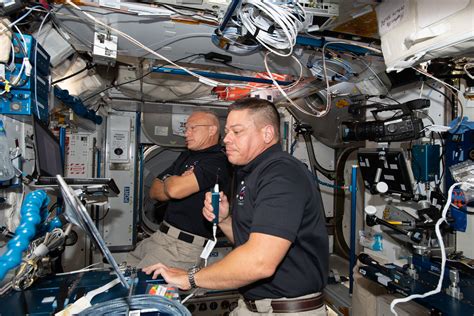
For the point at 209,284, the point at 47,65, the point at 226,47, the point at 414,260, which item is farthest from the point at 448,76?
the point at 47,65

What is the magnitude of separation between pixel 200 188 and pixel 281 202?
4.09 ft

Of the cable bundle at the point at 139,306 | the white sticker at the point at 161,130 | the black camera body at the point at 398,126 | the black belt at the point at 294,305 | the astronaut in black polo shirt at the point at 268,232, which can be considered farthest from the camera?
the white sticker at the point at 161,130

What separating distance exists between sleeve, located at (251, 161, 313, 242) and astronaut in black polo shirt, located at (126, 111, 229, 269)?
3.61ft

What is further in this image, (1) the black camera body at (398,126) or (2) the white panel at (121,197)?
(2) the white panel at (121,197)

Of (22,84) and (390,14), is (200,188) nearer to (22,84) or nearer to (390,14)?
(22,84)

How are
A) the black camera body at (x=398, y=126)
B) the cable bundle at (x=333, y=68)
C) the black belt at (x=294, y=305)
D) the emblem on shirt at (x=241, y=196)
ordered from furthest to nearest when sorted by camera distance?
the black camera body at (x=398, y=126)
the cable bundle at (x=333, y=68)
the emblem on shirt at (x=241, y=196)
the black belt at (x=294, y=305)

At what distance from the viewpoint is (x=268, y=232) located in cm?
126

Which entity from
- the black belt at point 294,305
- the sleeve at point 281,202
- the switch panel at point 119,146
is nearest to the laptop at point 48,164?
the sleeve at point 281,202

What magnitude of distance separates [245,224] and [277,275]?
299 millimetres

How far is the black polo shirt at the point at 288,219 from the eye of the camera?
131 cm

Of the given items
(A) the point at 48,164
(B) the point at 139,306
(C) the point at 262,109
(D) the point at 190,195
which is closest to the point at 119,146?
(D) the point at 190,195

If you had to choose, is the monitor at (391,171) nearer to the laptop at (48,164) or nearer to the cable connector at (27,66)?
the laptop at (48,164)

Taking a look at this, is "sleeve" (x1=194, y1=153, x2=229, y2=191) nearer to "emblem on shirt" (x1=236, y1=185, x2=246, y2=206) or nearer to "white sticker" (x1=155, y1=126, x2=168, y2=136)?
"emblem on shirt" (x1=236, y1=185, x2=246, y2=206)

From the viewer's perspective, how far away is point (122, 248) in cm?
412
